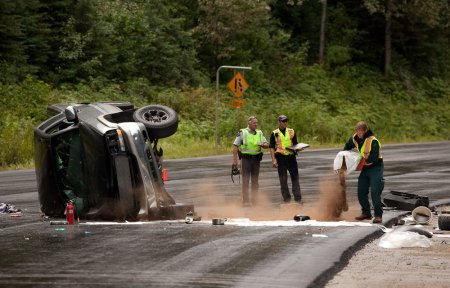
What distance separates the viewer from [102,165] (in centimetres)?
1625

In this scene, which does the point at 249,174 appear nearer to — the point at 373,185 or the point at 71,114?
the point at 373,185

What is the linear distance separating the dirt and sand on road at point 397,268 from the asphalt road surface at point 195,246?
19 centimetres

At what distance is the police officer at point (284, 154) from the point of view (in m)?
20.7

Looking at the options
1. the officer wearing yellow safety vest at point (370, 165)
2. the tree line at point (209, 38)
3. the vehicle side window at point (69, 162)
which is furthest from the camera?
the tree line at point (209, 38)

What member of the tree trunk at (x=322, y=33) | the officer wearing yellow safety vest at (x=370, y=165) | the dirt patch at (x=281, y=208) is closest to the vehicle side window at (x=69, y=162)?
the dirt patch at (x=281, y=208)

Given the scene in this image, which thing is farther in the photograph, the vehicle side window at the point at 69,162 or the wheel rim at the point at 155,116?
the wheel rim at the point at 155,116

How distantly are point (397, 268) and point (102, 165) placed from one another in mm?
5435

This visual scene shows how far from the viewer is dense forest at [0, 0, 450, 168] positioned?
40.5 m

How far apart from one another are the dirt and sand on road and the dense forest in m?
20.5

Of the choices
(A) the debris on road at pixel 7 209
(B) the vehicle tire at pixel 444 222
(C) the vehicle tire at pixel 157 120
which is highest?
(C) the vehicle tire at pixel 157 120

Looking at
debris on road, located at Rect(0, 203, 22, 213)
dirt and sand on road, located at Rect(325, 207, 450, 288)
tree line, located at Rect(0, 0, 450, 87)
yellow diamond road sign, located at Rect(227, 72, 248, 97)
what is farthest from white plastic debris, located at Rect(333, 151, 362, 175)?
yellow diamond road sign, located at Rect(227, 72, 248, 97)

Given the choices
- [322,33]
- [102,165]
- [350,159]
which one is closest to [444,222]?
[350,159]

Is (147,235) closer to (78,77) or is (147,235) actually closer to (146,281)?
(146,281)

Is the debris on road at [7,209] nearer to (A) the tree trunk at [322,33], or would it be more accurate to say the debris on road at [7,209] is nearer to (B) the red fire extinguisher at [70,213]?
(B) the red fire extinguisher at [70,213]
